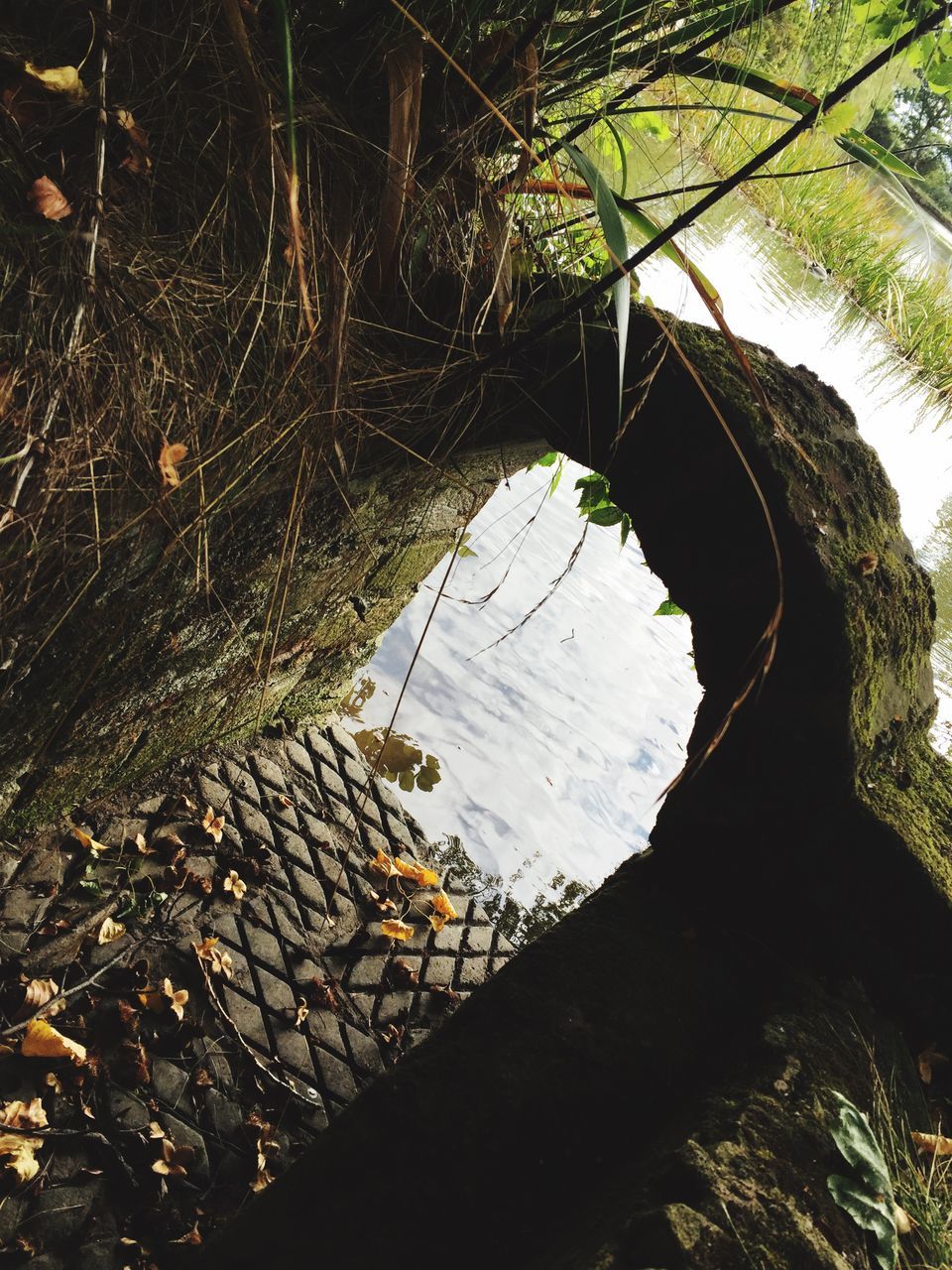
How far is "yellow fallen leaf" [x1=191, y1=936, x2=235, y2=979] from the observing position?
2.53 m

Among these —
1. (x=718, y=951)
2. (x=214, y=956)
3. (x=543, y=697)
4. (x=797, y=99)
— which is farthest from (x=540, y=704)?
(x=797, y=99)

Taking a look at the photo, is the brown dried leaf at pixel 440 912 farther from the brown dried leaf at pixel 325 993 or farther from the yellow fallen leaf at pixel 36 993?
the yellow fallen leaf at pixel 36 993

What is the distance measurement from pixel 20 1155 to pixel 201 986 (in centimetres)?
66

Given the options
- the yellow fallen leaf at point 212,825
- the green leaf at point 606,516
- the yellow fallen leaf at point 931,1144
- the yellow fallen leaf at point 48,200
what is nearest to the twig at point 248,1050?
the yellow fallen leaf at point 212,825

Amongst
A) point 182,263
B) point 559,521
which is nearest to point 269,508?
point 182,263

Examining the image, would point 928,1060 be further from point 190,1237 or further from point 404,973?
point 404,973

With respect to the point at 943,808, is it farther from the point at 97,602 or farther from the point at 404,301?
the point at 97,602

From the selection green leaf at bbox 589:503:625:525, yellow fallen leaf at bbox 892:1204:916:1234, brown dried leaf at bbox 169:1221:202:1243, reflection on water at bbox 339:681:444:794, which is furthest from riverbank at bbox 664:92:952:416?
brown dried leaf at bbox 169:1221:202:1243

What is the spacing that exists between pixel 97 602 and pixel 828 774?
5.10 feet

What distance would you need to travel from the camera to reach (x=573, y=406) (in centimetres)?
200

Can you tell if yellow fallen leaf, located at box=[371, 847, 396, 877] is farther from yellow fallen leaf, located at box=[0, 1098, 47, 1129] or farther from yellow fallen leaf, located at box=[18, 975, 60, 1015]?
yellow fallen leaf, located at box=[0, 1098, 47, 1129]

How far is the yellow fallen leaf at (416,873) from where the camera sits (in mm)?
3395

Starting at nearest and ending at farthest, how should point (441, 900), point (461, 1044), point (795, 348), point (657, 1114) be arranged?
1. point (657, 1114)
2. point (461, 1044)
3. point (441, 900)
4. point (795, 348)

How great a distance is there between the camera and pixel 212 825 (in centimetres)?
293
